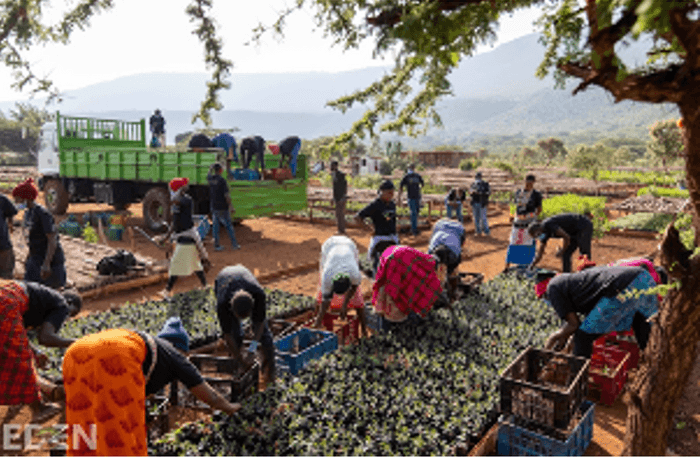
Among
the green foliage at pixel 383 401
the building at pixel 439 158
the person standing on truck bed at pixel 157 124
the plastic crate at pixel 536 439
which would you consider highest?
the building at pixel 439 158

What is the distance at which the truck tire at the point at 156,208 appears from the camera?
13.1m

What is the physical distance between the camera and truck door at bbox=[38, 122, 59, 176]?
16500 mm

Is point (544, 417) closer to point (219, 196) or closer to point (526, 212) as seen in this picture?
point (526, 212)

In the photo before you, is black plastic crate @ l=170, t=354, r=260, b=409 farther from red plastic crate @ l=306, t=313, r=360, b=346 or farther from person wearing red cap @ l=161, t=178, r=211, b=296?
person wearing red cap @ l=161, t=178, r=211, b=296

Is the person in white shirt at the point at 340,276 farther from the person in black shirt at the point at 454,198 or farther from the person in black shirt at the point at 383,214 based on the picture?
the person in black shirt at the point at 454,198

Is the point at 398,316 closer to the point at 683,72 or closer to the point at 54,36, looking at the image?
the point at 683,72

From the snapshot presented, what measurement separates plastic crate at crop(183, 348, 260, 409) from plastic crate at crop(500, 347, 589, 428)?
216cm

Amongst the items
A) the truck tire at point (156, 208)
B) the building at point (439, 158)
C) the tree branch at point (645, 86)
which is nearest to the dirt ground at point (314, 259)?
the truck tire at point (156, 208)

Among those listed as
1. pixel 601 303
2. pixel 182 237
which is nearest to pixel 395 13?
pixel 601 303

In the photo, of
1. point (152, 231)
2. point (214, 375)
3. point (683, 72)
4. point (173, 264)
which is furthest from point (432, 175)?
point (683, 72)

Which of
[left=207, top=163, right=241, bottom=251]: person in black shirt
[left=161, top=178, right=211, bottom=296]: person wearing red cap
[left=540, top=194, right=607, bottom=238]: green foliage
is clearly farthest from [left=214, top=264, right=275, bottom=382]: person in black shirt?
[left=540, top=194, right=607, bottom=238]: green foliage

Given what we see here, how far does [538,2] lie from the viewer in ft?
8.47

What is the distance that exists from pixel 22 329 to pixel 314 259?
7.78 metres

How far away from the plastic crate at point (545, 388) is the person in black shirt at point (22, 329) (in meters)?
3.79
